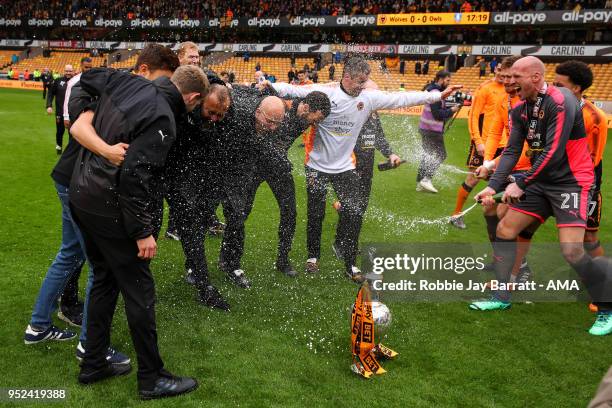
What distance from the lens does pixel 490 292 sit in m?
5.24

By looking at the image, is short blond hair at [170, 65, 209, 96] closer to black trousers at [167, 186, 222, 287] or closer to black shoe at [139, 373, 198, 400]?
black trousers at [167, 186, 222, 287]

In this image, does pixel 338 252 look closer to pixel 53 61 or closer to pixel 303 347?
pixel 303 347

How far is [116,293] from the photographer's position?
11.3 feet

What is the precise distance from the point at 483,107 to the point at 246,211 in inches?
142

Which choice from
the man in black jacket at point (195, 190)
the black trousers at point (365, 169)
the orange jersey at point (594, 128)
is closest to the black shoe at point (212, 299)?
the man in black jacket at point (195, 190)

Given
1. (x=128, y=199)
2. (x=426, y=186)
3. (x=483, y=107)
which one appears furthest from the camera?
(x=426, y=186)

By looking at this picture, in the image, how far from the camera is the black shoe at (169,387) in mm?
Result: 3305

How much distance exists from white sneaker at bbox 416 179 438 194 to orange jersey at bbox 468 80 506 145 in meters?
2.45

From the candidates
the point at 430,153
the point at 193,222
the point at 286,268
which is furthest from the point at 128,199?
the point at 430,153

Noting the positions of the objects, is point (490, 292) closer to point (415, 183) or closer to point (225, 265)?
point (225, 265)

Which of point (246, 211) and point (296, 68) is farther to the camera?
point (296, 68)

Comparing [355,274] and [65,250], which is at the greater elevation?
[65,250]

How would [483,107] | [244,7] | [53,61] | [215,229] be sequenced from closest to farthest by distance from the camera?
[215,229] → [483,107] → [244,7] → [53,61]

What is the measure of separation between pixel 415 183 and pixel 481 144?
11.0 ft
